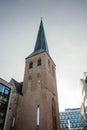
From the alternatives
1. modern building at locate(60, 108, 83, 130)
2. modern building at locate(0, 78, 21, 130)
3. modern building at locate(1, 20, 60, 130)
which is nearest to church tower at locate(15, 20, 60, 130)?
modern building at locate(1, 20, 60, 130)

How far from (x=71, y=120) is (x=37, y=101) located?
6083 centimetres

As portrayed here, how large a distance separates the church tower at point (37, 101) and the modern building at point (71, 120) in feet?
180

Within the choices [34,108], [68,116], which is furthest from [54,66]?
[68,116]

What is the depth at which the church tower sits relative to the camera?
60.5ft

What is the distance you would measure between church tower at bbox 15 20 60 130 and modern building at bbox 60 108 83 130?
54818 mm

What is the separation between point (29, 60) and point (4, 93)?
11.2 metres

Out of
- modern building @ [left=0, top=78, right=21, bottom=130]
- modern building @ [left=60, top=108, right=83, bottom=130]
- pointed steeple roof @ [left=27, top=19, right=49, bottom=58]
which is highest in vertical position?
pointed steeple roof @ [left=27, top=19, right=49, bottom=58]

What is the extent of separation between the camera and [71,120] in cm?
7100

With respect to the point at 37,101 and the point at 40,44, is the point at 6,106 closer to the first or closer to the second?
the point at 37,101

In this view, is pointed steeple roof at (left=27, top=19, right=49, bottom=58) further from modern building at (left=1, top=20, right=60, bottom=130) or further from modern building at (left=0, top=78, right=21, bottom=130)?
modern building at (left=0, top=78, right=21, bottom=130)

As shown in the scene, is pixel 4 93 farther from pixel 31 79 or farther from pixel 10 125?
pixel 31 79

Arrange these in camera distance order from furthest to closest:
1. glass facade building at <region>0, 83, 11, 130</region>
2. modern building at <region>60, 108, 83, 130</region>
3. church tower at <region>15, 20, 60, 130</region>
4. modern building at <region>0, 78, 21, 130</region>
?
modern building at <region>60, 108, 83, 130</region>, church tower at <region>15, 20, 60, 130</region>, modern building at <region>0, 78, 21, 130</region>, glass facade building at <region>0, 83, 11, 130</region>

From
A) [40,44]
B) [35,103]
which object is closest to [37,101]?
[35,103]

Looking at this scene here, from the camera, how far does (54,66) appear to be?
29.5m
